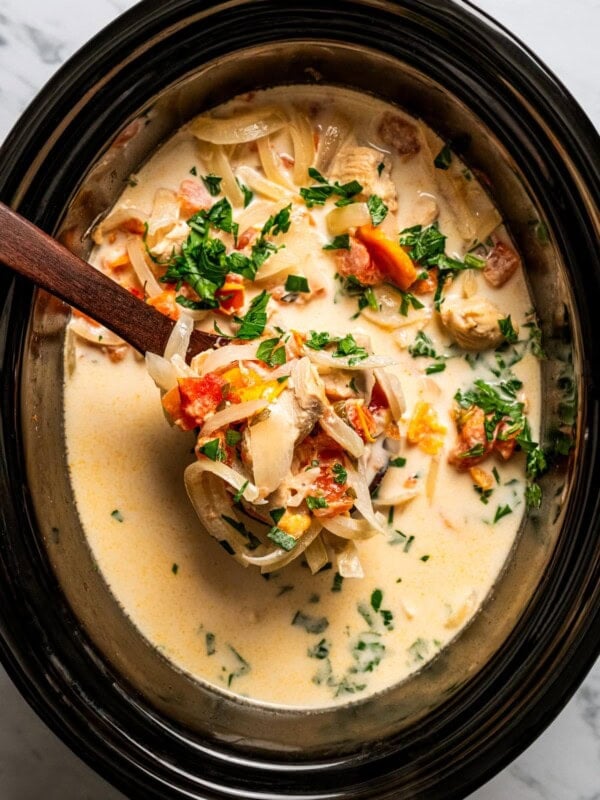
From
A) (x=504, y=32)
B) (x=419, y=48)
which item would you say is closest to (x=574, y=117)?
(x=504, y=32)

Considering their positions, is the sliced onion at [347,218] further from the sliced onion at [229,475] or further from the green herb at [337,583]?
the green herb at [337,583]

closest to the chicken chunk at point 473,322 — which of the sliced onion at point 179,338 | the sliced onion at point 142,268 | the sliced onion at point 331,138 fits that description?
the sliced onion at point 331,138

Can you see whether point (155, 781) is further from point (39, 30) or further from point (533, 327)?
point (39, 30)

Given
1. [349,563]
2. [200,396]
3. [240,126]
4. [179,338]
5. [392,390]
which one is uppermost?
[240,126]

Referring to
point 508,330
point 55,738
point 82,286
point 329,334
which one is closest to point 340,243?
point 329,334

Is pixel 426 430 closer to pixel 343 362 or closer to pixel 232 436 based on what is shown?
pixel 343 362

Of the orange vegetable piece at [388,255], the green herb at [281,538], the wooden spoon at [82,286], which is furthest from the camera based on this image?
the orange vegetable piece at [388,255]
